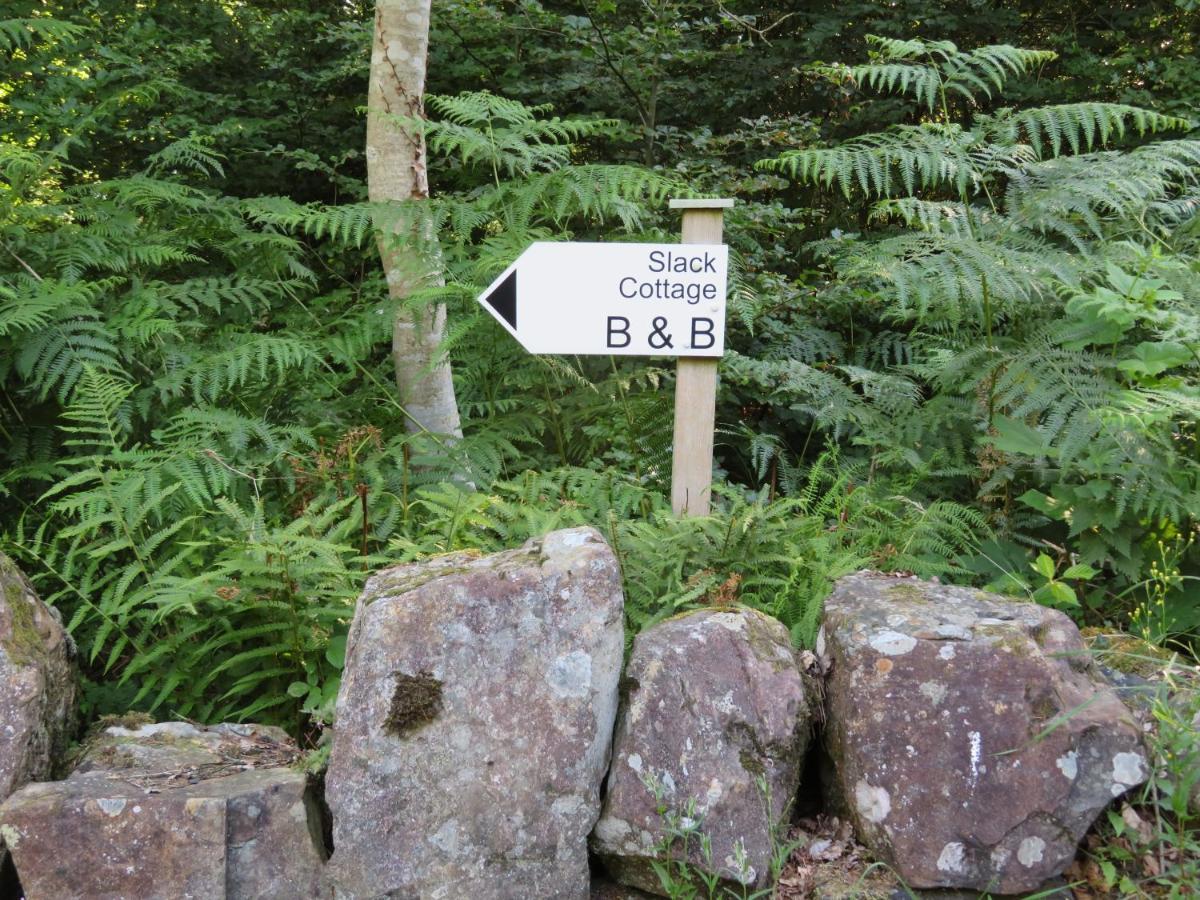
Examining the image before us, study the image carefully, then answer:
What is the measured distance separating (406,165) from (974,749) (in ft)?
11.3

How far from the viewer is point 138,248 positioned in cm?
436

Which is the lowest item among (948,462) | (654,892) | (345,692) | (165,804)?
(654,892)

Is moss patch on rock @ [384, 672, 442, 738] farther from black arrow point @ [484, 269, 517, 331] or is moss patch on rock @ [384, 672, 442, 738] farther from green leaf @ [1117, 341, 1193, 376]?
green leaf @ [1117, 341, 1193, 376]

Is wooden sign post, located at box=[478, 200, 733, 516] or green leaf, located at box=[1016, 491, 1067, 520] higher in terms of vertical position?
wooden sign post, located at box=[478, 200, 733, 516]

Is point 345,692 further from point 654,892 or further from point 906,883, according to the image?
point 906,883

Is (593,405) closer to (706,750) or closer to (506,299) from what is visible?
(506,299)

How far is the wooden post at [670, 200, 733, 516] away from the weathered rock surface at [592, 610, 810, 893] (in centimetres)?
95

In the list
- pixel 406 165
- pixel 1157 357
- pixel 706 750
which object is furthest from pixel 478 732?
pixel 406 165

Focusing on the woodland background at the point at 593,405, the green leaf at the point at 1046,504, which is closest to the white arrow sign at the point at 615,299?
the woodland background at the point at 593,405

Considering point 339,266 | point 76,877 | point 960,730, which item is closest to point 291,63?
point 339,266

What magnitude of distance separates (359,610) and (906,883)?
1.55 m

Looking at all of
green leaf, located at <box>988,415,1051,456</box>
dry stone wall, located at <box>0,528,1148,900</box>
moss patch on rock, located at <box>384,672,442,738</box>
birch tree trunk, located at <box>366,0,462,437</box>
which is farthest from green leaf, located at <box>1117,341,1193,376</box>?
birch tree trunk, located at <box>366,0,462,437</box>

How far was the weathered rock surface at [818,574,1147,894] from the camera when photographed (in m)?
2.22

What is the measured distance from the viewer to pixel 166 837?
2355mm
